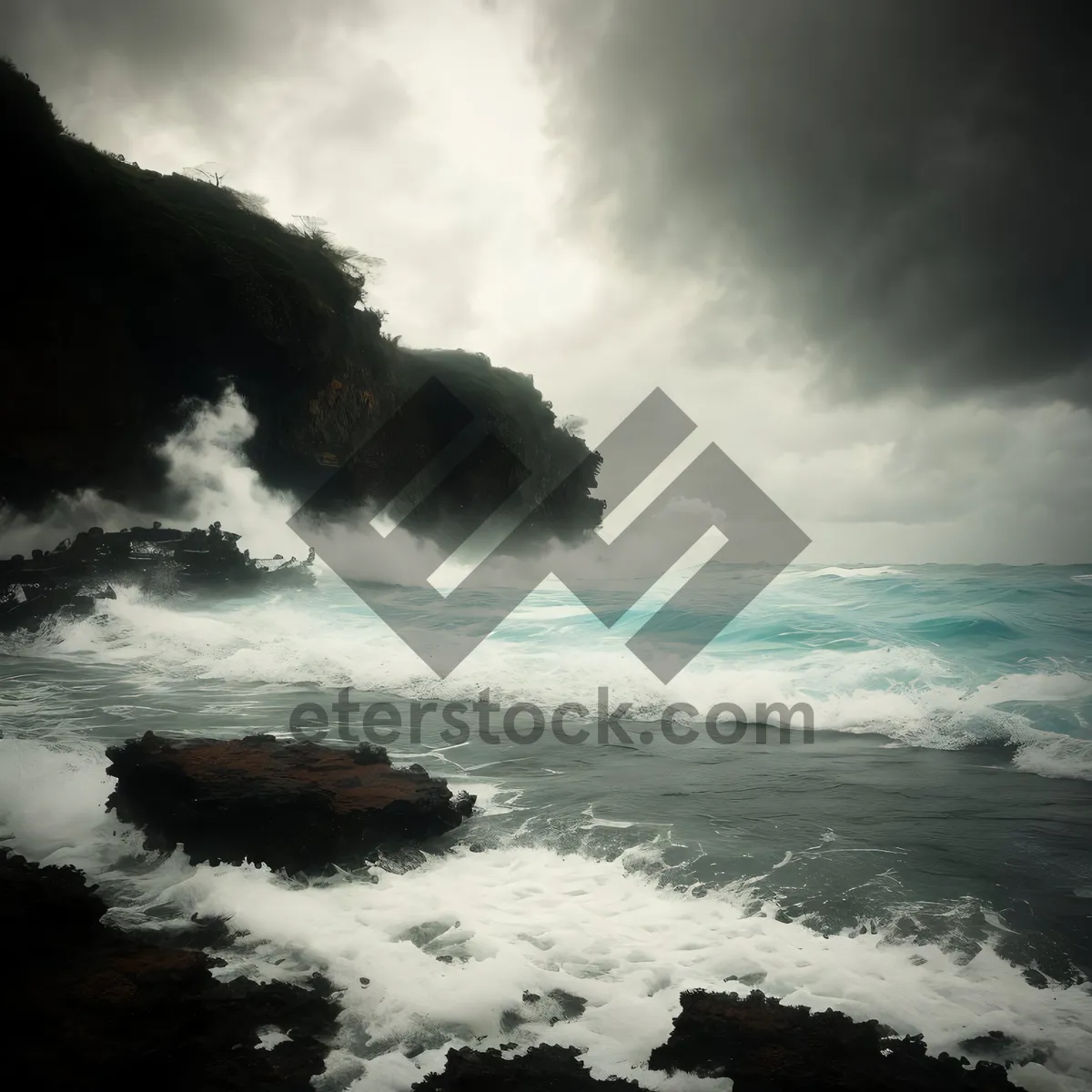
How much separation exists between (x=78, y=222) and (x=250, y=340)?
12.7 feet

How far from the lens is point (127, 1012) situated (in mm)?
2404

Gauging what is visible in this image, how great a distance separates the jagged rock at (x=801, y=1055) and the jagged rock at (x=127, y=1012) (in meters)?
1.59

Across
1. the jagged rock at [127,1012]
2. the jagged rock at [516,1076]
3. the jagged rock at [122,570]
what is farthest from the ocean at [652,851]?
the jagged rock at [122,570]

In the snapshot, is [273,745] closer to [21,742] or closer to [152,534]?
[21,742]

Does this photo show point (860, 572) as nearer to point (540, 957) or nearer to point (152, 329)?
point (540, 957)

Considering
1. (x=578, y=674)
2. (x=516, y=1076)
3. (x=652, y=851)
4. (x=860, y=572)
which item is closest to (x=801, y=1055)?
(x=516, y=1076)

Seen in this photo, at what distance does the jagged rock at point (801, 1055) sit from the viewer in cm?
228

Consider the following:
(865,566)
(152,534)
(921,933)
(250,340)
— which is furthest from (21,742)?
(865,566)

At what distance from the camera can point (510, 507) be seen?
76.2 ft

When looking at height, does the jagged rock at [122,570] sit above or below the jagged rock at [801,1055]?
above

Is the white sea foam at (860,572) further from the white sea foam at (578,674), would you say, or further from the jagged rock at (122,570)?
the jagged rock at (122,570)

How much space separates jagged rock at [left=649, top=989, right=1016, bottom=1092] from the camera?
2.28m

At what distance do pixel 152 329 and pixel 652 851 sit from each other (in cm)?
1575

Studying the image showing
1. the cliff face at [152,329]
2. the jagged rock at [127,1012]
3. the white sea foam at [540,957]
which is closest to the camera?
the jagged rock at [127,1012]
